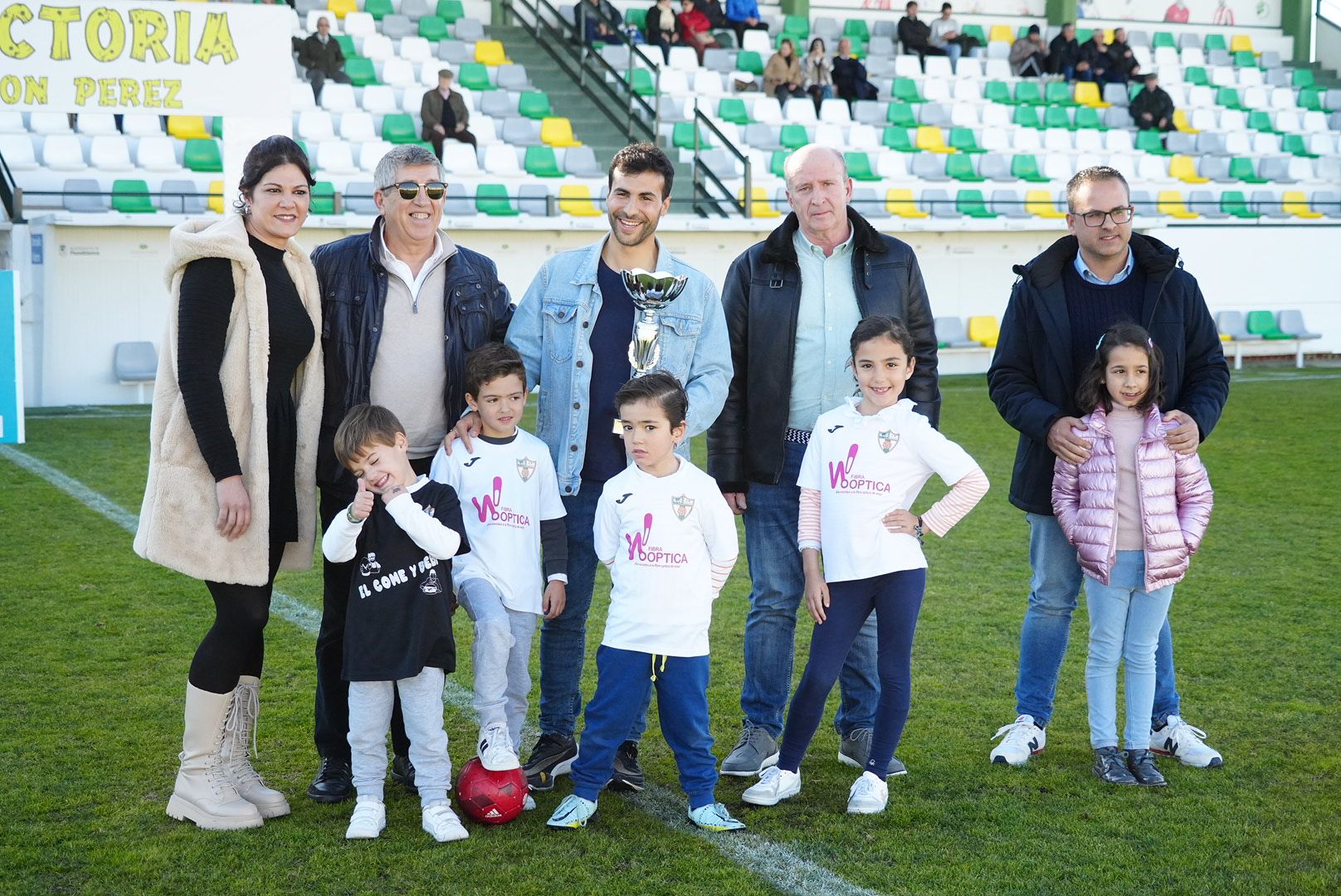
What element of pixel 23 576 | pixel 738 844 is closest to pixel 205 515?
pixel 738 844

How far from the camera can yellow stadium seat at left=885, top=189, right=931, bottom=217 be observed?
54.9 feet

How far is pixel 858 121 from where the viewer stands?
19.1 meters

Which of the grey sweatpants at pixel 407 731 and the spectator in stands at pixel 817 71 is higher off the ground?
the spectator in stands at pixel 817 71

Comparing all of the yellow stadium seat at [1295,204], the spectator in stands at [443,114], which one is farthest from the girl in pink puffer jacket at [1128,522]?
the yellow stadium seat at [1295,204]

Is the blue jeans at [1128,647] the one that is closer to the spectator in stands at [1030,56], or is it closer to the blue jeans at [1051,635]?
the blue jeans at [1051,635]

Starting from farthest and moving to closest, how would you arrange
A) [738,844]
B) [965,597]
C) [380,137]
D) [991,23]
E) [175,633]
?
[991,23]
[380,137]
[965,597]
[175,633]
[738,844]

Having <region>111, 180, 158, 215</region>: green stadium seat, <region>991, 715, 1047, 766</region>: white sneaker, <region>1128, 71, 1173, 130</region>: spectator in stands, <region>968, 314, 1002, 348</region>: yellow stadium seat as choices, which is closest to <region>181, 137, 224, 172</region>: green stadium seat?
<region>111, 180, 158, 215</region>: green stadium seat

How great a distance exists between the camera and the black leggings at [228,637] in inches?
138

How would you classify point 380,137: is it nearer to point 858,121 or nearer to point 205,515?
point 858,121

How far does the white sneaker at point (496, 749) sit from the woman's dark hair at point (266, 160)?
4.86 ft

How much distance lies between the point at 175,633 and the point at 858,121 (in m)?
15.5

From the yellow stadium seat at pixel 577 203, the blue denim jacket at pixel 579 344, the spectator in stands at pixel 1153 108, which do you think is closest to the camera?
the blue denim jacket at pixel 579 344

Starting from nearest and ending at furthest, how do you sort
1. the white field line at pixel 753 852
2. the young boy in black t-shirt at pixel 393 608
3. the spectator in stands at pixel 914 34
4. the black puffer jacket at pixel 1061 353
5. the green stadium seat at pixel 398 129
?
the white field line at pixel 753 852
the young boy in black t-shirt at pixel 393 608
the black puffer jacket at pixel 1061 353
the green stadium seat at pixel 398 129
the spectator in stands at pixel 914 34

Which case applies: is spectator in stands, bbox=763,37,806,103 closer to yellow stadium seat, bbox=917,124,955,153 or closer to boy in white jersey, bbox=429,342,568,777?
yellow stadium seat, bbox=917,124,955,153
